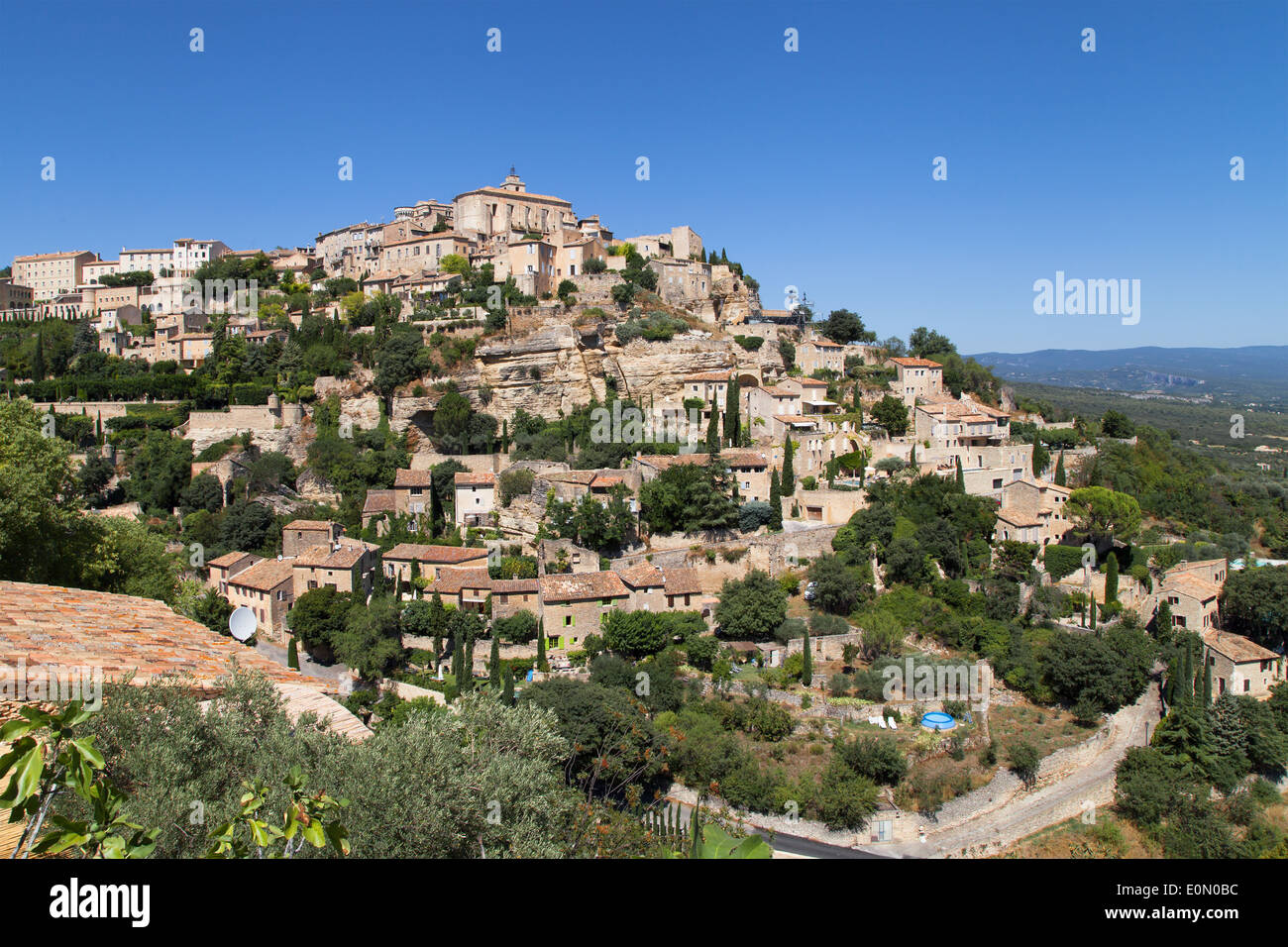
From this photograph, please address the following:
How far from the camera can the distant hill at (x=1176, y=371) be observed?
13525cm

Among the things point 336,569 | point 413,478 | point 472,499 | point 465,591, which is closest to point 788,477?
point 472,499

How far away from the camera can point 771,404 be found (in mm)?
35406

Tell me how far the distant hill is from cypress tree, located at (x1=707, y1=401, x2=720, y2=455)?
10311 centimetres

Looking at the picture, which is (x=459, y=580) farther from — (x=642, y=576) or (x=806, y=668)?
(x=806, y=668)

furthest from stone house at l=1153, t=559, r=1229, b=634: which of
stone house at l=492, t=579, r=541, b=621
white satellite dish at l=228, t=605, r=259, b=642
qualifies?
white satellite dish at l=228, t=605, r=259, b=642

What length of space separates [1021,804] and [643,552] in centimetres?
1382

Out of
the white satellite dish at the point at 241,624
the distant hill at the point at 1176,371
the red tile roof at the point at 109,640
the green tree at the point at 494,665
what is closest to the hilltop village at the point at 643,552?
the red tile roof at the point at 109,640

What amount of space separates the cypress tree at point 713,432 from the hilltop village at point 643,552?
23 centimetres

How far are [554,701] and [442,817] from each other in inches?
519

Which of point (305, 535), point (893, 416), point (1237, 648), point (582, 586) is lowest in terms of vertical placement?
point (1237, 648)

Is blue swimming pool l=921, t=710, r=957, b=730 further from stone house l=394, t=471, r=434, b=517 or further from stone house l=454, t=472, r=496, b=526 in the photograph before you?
stone house l=394, t=471, r=434, b=517

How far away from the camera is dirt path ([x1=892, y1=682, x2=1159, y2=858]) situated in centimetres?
1798

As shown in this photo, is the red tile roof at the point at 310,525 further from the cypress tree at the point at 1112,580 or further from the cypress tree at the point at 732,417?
the cypress tree at the point at 1112,580

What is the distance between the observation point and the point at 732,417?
34.5 meters
